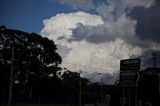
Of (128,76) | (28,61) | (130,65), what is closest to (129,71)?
(128,76)

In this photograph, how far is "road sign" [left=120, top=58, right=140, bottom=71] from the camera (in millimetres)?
38000

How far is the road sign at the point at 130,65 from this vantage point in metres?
38.0

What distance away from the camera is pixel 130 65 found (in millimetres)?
38469

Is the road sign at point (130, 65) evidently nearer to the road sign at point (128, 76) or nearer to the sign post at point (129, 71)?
the sign post at point (129, 71)

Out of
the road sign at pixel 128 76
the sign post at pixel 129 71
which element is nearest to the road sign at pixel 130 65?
the sign post at pixel 129 71

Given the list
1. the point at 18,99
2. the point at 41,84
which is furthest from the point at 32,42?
the point at 18,99

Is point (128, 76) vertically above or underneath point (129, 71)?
underneath

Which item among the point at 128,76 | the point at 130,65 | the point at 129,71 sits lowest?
the point at 128,76

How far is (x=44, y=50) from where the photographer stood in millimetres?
93625

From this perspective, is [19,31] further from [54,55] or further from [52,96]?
[52,96]

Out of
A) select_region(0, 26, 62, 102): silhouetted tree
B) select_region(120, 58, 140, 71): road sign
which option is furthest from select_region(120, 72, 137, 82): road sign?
select_region(0, 26, 62, 102): silhouetted tree

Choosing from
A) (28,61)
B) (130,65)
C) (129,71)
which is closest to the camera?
(130,65)

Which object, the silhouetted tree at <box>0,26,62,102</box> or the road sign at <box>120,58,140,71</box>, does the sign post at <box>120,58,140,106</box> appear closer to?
the road sign at <box>120,58,140,71</box>

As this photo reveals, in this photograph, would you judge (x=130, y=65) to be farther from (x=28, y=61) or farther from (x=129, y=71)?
(x=28, y=61)
